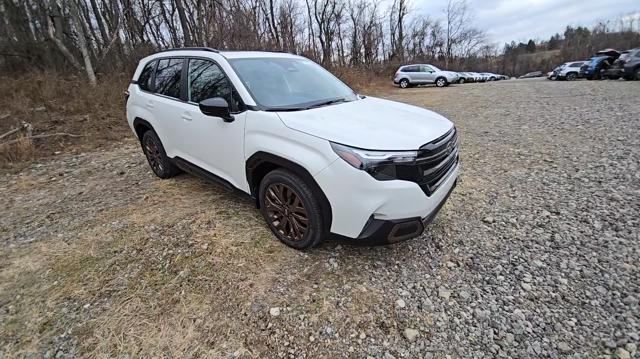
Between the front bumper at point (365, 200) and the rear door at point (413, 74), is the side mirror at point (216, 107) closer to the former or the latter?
the front bumper at point (365, 200)

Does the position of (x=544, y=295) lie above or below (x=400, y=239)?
below

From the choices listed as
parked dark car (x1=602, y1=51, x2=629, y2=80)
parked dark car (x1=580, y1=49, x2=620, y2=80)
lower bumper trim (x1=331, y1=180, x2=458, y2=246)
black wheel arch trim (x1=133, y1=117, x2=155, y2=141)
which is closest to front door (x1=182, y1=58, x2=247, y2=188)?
black wheel arch trim (x1=133, y1=117, x2=155, y2=141)

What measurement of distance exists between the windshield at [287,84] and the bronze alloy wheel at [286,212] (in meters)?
0.70

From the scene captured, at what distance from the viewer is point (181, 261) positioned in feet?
8.54

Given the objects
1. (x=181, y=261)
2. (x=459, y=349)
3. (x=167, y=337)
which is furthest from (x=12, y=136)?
(x=459, y=349)

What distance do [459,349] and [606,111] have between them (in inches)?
337

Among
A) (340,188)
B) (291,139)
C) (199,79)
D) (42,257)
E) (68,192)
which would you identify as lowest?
(42,257)

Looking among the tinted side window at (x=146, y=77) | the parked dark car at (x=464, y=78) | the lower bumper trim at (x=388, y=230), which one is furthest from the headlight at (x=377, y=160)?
the parked dark car at (x=464, y=78)

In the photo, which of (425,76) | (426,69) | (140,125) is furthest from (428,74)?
(140,125)

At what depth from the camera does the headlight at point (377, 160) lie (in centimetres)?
202

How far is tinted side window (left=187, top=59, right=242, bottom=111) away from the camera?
9.09 feet

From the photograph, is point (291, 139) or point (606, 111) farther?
point (606, 111)

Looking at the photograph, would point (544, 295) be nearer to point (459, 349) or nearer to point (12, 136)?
point (459, 349)

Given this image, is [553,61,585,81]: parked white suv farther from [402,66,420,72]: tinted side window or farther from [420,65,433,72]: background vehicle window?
[402,66,420,72]: tinted side window
